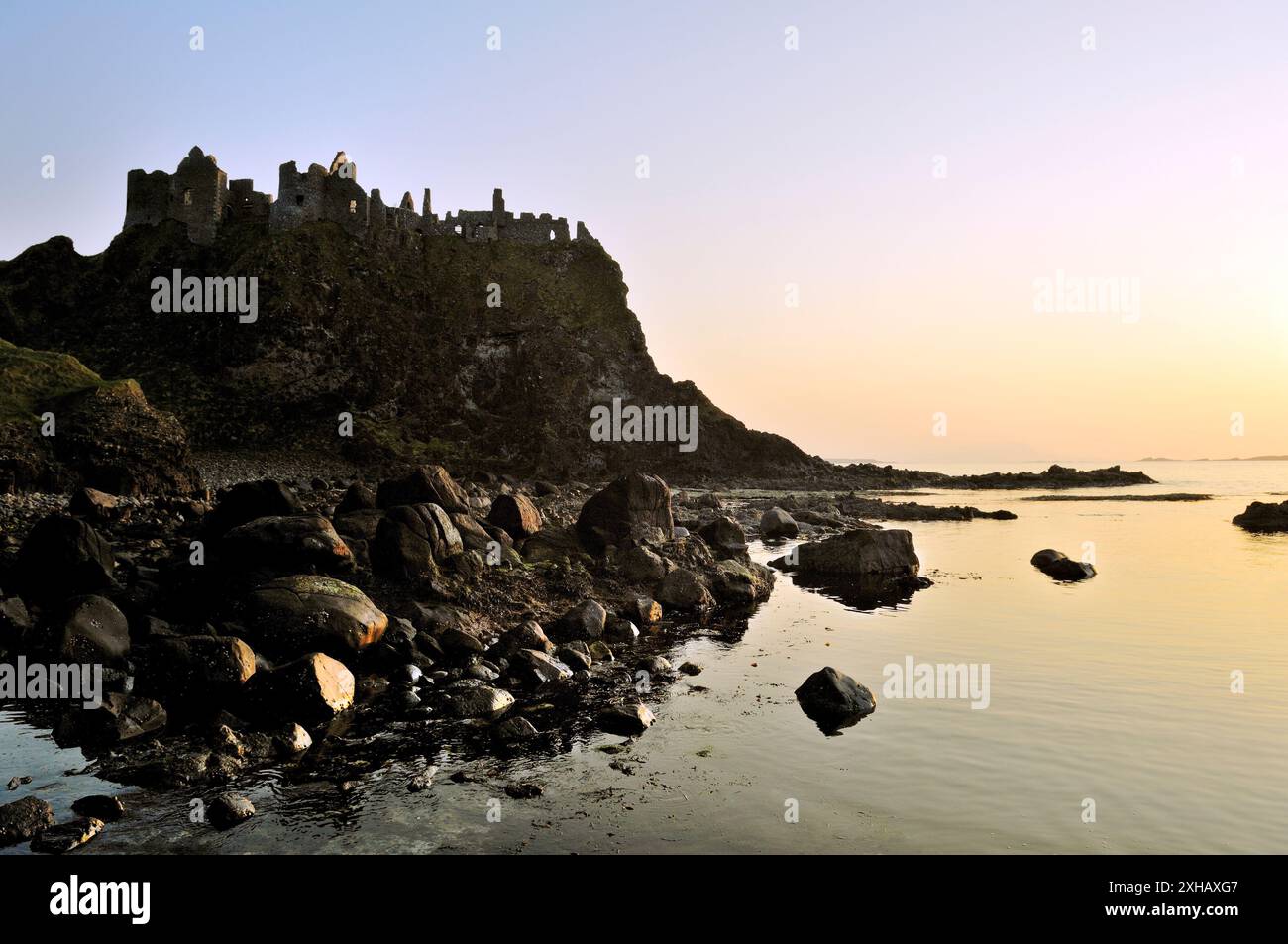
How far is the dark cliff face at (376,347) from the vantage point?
85875 millimetres

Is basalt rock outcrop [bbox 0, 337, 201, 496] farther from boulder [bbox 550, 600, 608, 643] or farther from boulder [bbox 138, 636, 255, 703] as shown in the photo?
boulder [bbox 550, 600, 608, 643]

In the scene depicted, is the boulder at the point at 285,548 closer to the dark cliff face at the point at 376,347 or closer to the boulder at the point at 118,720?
the boulder at the point at 118,720

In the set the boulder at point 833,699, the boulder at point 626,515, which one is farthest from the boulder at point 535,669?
the boulder at point 626,515

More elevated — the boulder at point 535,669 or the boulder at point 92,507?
the boulder at point 92,507

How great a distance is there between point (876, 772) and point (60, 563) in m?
18.8

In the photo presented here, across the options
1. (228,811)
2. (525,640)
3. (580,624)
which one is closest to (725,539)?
(580,624)

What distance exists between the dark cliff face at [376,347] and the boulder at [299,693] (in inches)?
2707

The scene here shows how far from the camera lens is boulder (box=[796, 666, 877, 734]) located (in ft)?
50.2

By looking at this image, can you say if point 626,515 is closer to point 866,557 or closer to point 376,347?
point 866,557

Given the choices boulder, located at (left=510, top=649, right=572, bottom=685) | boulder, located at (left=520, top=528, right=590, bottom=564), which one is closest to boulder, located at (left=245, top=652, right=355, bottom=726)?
boulder, located at (left=510, top=649, right=572, bottom=685)

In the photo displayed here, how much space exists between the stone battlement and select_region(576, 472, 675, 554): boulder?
282ft

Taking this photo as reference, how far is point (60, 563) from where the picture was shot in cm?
1975

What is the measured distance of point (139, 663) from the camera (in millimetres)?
15664
